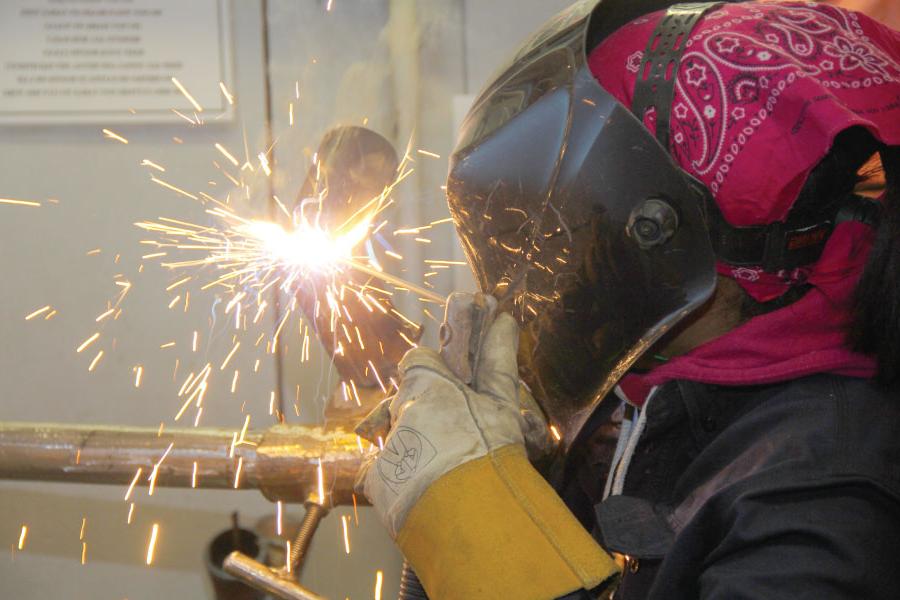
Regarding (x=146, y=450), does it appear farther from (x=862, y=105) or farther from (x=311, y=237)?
(x=862, y=105)

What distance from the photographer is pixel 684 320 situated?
1219mm

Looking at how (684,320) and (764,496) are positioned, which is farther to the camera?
(684,320)

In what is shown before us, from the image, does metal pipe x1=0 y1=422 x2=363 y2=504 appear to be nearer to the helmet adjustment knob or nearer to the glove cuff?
the glove cuff

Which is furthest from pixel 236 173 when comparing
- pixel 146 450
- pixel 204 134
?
pixel 146 450

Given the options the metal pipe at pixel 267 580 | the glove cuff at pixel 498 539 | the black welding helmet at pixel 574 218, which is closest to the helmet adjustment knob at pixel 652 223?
the black welding helmet at pixel 574 218

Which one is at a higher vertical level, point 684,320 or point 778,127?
point 778,127

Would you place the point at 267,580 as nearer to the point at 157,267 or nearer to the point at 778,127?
the point at 778,127

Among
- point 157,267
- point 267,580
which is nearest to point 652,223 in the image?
point 267,580

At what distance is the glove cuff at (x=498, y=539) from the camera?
3.50 ft

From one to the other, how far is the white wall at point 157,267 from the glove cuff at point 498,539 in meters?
1.35

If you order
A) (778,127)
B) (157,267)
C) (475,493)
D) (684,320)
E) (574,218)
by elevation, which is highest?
(778,127)

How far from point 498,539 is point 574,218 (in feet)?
1.57

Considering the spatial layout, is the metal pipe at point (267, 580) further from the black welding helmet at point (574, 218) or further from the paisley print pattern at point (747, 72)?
the paisley print pattern at point (747, 72)

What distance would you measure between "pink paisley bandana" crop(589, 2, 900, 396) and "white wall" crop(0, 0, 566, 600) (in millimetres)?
1275
